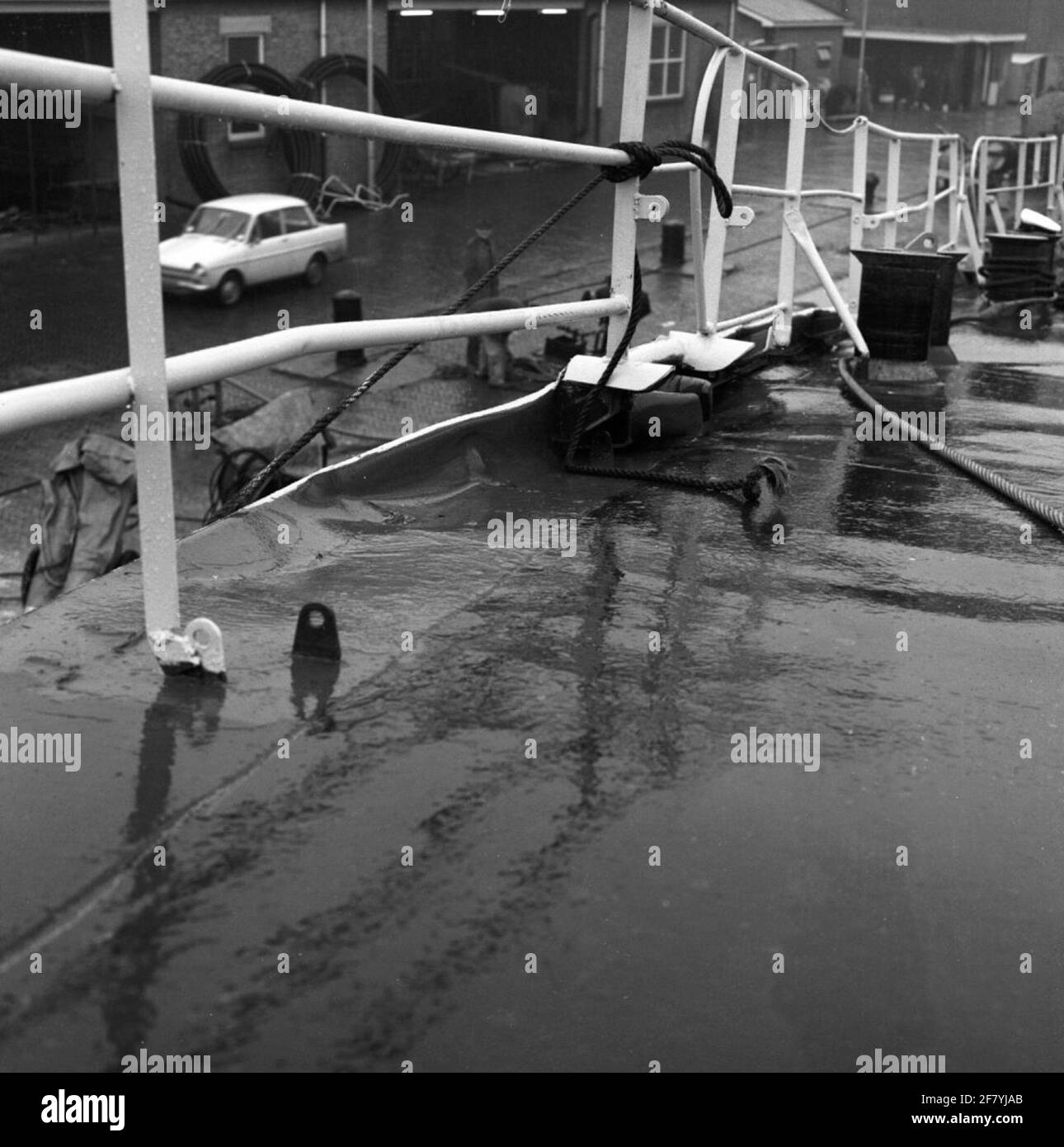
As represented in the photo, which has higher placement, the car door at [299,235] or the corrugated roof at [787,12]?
the corrugated roof at [787,12]

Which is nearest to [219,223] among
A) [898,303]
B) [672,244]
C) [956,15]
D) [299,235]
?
[299,235]

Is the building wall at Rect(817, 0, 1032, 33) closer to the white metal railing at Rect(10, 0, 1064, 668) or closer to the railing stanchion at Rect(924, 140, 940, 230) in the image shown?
the railing stanchion at Rect(924, 140, 940, 230)

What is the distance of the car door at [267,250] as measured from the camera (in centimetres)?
2425

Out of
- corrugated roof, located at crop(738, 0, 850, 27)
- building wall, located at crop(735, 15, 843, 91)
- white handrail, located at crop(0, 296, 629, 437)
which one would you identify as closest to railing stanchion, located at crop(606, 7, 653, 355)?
white handrail, located at crop(0, 296, 629, 437)

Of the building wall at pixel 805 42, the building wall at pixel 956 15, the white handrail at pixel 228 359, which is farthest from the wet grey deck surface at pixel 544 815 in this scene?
the building wall at pixel 956 15

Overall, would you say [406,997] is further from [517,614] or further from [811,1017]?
[517,614]

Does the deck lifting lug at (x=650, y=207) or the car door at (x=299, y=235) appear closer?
the deck lifting lug at (x=650, y=207)

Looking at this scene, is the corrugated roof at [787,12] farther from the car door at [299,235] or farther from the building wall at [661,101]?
the car door at [299,235]

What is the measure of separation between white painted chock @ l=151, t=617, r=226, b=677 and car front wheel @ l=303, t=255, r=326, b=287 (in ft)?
77.5

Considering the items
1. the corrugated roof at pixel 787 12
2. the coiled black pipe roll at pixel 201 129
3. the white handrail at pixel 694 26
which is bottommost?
the coiled black pipe roll at pixel 201 129

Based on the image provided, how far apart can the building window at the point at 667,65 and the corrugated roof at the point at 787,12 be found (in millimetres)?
6125

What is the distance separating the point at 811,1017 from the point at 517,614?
1.36m

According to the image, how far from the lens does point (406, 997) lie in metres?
1.85

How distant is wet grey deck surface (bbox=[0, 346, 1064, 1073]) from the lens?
5.98ft
